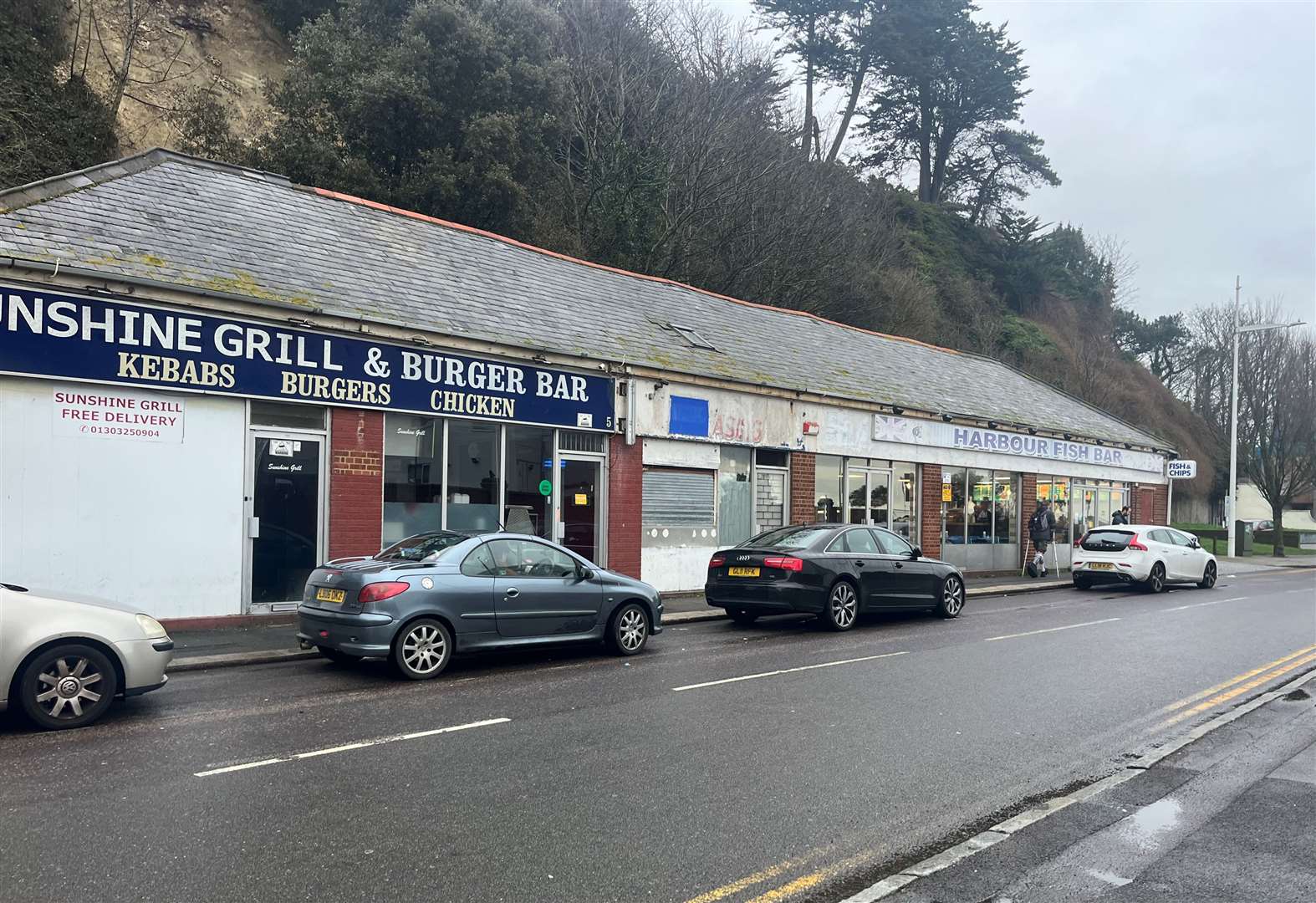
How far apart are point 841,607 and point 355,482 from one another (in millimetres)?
6883

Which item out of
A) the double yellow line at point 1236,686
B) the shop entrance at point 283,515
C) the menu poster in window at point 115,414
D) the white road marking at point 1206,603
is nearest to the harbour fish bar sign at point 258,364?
the menu poster in window at point 115,414

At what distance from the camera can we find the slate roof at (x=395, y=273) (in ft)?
37.8

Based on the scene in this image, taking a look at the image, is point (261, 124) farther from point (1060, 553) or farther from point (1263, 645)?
point (1263, 645)

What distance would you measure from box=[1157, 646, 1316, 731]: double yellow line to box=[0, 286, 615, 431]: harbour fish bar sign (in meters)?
9.48

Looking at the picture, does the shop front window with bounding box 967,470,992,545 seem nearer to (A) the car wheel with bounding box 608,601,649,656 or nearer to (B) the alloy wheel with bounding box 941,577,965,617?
(B) the alloy wheel with bounding box 941,577,965,617

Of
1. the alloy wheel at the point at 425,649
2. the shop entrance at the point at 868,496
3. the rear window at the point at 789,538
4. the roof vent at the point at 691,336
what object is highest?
the roof vent at the point at 691,336

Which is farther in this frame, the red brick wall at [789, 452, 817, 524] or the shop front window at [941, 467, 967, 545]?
the shop front window at [941, 467, 967, 545]

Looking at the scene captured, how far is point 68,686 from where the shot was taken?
6.82m

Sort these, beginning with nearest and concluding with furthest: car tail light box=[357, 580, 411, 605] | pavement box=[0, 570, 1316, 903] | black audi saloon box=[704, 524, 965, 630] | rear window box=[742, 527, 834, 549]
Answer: pavement box=[0, 570, 1316, 903]
car tail light box=[357, 580, 411, 605]
black audi saloon box=[704, 524, 965, 630]
rear window box=[742, 527, 834, 549]

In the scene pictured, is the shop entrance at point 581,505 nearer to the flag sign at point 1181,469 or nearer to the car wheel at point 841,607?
the car wheel at point 841,607

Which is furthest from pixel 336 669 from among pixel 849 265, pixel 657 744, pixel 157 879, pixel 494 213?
pixel 849 265

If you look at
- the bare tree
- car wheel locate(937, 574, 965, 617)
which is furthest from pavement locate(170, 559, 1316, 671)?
the bare tree

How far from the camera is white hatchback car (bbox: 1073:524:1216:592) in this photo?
20.3 meters

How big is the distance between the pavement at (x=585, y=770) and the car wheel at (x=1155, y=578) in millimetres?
10196
